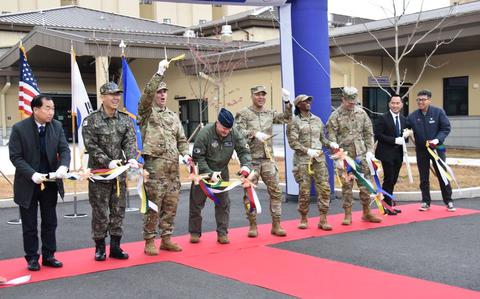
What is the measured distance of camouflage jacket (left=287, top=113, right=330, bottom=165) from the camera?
8.17 metres

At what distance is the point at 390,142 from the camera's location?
9305mm

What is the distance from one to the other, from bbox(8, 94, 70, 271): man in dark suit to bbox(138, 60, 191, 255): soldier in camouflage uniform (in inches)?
38.0

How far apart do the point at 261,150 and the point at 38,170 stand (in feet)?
9.49

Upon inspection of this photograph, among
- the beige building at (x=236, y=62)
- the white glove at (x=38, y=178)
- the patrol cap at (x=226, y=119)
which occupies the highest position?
the beige building at (x=236, y=62)

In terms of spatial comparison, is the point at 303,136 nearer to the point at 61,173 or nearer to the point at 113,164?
the point at 113,164

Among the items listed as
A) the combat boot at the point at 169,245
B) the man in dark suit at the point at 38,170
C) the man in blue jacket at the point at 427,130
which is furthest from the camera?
the man in blue jacket at the point at 427,130

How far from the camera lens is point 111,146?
6.60 metres

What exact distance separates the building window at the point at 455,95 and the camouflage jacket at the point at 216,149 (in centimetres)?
1692

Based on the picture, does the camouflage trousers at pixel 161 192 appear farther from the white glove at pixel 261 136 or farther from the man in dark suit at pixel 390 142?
the man in dark suit at pixel 390 142

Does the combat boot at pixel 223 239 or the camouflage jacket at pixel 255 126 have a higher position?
the camouflage jacket at pixel 255 126

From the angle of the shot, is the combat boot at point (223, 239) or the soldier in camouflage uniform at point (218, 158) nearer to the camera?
the soldier in camouflage uniform at point (218, 158)

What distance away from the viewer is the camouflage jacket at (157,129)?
6836mm

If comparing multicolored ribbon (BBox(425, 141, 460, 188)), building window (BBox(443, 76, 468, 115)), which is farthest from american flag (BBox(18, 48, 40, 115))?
building window (BBox(443, 76, 468, 115))

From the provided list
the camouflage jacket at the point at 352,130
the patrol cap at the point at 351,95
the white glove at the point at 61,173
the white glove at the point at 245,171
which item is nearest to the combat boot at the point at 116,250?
the white glove at the point at 61,173
